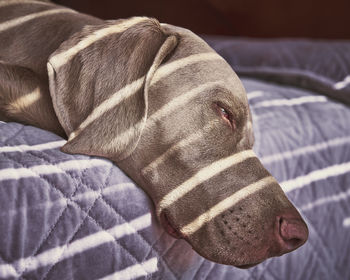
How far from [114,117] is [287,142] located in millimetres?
655

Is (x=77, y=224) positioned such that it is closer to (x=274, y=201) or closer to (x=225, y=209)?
(x=225, y=209)

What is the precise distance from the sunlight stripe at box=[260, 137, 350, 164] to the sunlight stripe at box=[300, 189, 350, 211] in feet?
0.54

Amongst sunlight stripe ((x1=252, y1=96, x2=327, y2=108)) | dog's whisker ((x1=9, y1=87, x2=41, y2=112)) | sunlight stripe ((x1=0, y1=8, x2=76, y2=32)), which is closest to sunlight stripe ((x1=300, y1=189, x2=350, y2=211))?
sunlight stripe ((x1=252, y1=96, x2=327, y2=108))

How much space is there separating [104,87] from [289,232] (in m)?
0.59

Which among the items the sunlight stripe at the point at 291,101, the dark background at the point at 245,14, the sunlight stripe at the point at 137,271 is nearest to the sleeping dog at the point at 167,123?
the sunlight stripe at the point at 137,271

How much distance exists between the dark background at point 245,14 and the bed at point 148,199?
808 mm

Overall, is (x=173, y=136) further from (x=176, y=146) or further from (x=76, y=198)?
(x=76, y=198)

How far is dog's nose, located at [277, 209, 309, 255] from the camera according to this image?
1.08 metres

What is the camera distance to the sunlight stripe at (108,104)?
1107 mm

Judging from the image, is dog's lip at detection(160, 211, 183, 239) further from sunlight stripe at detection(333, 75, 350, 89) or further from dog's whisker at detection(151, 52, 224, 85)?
sunlight stripe at detection(333, 75, 350, 89)

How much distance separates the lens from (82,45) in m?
1.16

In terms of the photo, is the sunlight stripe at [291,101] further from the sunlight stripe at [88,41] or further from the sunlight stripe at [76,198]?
the sunlight stripe at [76,198]

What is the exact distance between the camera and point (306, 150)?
4.91ft

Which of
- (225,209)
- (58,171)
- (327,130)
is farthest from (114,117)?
(327,130)
